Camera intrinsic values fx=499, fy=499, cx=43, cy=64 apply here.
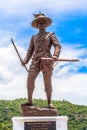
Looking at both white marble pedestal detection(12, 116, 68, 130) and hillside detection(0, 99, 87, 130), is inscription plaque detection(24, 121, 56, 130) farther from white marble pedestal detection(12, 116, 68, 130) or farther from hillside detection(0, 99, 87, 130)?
hillside detection(0, 99, 87, 130)

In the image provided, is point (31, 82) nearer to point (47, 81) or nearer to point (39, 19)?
point (47, 81)

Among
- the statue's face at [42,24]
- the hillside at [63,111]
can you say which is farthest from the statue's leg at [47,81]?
the hillside at [63,111]

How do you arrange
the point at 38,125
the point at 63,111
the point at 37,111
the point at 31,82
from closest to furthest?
the point at 38,125 < the point at 37,111 < the point at 31,82 < the point at 63,111

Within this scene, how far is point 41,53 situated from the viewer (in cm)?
1223

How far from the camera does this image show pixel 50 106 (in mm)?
12125

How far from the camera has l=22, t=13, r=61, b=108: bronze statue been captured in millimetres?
12172

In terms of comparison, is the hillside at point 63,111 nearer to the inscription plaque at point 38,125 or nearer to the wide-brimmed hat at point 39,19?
the wide-brimmed hat at point 39,19

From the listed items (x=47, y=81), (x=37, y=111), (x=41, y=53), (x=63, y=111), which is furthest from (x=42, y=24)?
(x=63, y=111)

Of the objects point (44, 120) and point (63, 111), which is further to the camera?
point (63, 111)

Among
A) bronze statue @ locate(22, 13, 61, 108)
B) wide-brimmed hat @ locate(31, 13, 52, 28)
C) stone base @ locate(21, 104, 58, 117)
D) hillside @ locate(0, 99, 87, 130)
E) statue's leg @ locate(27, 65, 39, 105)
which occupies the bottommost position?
hillside @ locate(0, 99, 87, 130)

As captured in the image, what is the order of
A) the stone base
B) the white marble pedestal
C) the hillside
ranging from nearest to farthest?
the white marble pedestal, the stone base, the hillside

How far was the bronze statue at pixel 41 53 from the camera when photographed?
12172 millimetres

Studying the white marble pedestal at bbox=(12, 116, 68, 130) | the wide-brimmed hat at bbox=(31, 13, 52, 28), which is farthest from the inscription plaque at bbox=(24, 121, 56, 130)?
the wide-brimmed hat at bbox=(31, 13, 52, 28)

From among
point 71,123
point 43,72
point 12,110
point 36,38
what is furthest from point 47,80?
point 12,110
